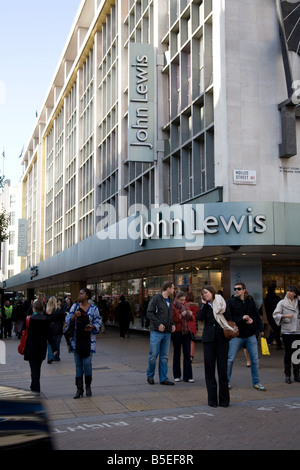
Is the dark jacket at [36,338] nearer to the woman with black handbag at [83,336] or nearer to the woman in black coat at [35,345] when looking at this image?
the woman in black coat at [35,345]

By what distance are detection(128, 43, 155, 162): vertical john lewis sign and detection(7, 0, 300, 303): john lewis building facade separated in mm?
43

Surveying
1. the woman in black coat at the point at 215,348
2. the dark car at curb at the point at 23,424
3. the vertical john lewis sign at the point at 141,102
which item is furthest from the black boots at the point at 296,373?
the vertical john lewis sign at the point at 141,102

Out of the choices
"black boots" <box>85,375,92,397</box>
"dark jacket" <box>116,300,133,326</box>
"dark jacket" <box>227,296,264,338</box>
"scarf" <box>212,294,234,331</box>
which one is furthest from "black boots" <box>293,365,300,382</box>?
"dark jacket" <box>116,300,133,326</box>

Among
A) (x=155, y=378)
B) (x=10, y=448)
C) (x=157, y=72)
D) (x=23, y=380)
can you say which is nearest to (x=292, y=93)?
(x=157, y=72)

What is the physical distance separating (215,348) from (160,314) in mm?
2185

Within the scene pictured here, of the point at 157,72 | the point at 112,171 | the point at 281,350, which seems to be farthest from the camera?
the point at 112,171

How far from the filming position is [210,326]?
811cm

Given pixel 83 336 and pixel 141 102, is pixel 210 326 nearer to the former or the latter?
pixel 83 336

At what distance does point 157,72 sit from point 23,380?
48.2 ft

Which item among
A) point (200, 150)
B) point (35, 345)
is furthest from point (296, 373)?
point (200, 150)

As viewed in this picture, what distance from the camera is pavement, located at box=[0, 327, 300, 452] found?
19.6ft

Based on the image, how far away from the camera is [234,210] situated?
14.6 metres

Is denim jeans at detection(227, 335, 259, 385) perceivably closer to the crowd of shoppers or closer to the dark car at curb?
the crowd of shoppers
